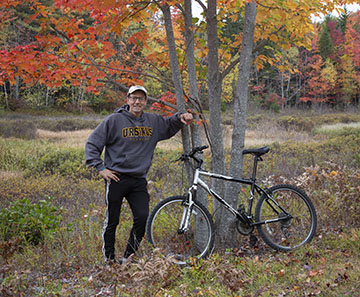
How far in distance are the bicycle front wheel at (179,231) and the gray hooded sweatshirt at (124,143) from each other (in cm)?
48

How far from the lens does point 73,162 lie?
1108cm

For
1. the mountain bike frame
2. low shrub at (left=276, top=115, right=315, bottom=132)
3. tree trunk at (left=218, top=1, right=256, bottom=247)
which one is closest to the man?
the mountain bike frame

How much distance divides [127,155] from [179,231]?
102 centimetres

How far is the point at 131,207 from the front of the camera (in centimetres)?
401

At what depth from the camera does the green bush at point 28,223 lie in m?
4.99

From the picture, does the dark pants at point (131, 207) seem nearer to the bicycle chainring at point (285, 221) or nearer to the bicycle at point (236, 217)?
the bicycle at point (236, 217)

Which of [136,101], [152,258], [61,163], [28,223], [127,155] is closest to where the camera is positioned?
[152,258]

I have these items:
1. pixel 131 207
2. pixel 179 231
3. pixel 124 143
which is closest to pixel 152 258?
pixel 179 231

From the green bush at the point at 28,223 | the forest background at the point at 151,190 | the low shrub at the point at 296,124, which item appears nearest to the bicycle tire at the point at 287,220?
the forest background at the point at 151,190

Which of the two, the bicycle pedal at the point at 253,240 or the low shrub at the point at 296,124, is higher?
the low shrub at the point at 296,124

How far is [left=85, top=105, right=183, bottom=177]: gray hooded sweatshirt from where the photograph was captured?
3828mm

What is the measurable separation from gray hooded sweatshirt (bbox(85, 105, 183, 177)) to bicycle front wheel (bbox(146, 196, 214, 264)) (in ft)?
1.58

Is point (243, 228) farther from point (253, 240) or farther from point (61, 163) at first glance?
point (61, 163)

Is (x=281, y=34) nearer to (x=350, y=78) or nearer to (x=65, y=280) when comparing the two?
(x=65, y=280)
